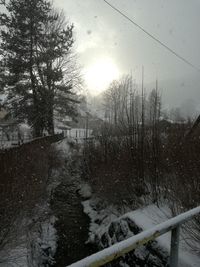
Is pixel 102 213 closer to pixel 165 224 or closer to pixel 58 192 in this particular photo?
pixel 58 192

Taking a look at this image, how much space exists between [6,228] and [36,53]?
65.8ft

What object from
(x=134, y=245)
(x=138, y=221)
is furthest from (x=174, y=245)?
(x=138, y=221)

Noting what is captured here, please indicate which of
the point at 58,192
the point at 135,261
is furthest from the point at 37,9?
the point at 135,261

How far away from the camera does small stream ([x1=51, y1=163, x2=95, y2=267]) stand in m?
7.65

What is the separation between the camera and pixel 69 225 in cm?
946

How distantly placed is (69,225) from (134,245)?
7975 mm

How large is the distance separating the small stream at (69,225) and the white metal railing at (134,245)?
5.52m

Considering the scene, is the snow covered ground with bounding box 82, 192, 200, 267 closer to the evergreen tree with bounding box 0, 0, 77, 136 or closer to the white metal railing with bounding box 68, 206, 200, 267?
the white metal railing with bounding box 68, 206, 200, 267

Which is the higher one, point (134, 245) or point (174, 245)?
point (134, 245)

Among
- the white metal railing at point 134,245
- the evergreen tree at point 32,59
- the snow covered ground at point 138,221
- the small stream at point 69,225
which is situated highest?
the evergreen tree at point 32,59

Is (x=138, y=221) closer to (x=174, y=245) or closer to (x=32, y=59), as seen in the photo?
(x=174, y=245)

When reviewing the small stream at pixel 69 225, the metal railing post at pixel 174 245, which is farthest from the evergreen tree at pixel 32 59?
the metal railing post at pixel 174 245

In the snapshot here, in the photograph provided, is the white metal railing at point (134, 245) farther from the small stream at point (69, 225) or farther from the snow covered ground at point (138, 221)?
the small stream at point (69, 225)

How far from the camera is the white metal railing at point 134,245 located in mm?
1643
